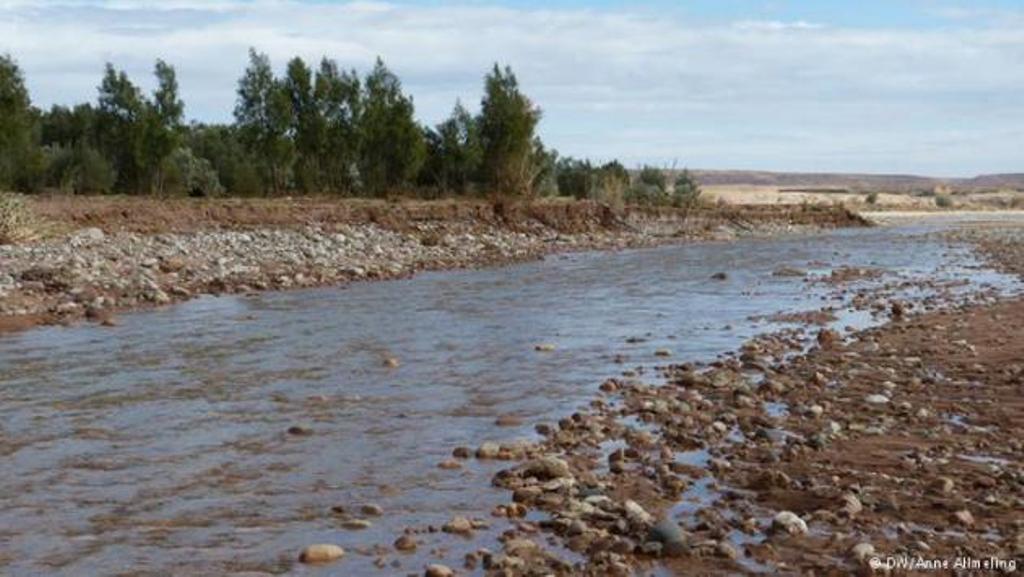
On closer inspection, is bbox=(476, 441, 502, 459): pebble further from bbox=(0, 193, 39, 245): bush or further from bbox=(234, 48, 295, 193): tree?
bbox=(234, 48, 295, 193): tree

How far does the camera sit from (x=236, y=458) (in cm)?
661

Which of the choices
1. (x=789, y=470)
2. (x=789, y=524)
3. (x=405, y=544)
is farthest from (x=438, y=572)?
(x=789, y=470)

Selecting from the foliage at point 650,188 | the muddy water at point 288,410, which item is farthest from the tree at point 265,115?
the muddy water at point 288,410

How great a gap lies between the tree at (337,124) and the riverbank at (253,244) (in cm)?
626

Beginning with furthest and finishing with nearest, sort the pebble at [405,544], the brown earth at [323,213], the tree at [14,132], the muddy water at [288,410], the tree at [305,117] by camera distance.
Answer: the tree at [305,117] → the tree at [14,132] → the brown earth at [323,213] → the muddy water at [288,410] → the pebble at [405,544]

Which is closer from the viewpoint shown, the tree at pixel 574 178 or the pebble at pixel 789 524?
the pebble at pixel 789 524

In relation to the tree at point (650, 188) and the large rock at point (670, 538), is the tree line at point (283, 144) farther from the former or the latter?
the large rock at point (670, 538)

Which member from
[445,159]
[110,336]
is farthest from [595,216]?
[110,336]

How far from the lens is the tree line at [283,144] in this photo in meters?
30.9

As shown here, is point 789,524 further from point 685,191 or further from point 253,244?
point 685,191

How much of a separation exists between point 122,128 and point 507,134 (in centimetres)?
1338

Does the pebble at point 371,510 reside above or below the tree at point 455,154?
below

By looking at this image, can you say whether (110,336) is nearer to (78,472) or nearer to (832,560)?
(78,472)

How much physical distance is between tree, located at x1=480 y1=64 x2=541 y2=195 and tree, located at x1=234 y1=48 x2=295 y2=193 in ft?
24.7
